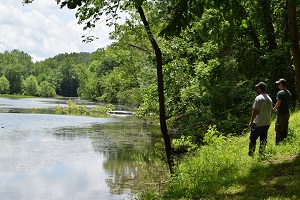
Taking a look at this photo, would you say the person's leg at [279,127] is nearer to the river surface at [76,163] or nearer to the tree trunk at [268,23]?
the river surface at [76,163]

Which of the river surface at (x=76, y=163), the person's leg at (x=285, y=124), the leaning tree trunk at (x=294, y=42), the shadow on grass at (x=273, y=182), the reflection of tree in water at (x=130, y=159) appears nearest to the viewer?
the shadow on grass at (x=273, y=182)

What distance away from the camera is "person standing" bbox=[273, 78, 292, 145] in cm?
1020

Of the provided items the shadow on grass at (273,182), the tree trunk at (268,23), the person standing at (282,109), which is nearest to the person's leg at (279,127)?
the person standing at (282,109)

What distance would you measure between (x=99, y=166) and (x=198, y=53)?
28.3ft

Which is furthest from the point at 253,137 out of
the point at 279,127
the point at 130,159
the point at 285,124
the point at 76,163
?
the point at 76,163

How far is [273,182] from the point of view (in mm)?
7480

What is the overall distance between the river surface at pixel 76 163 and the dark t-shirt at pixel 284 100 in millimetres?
5454

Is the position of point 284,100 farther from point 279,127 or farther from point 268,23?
point 268,23

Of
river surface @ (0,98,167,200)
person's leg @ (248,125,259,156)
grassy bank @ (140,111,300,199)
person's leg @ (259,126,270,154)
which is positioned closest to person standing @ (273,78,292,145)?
grassy bank @ (140,111,300,199)

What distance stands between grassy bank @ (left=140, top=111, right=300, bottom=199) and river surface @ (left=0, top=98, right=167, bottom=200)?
328 cm

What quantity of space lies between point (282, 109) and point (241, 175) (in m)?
2.73

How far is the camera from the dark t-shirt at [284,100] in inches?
402

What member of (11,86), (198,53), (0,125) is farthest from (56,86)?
(198,53)

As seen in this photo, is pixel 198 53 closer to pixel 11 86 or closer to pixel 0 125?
pixel 0 125
